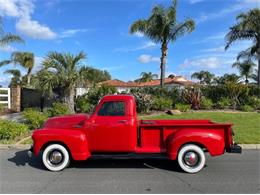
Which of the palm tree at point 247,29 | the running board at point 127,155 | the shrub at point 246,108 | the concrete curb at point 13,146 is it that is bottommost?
the concrete curb at point 13,146

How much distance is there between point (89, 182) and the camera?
6.54m

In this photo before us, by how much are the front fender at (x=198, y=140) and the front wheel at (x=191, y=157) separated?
0.11 metres

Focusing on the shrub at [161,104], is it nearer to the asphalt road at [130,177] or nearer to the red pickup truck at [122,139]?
the asphalt road at [130,177]

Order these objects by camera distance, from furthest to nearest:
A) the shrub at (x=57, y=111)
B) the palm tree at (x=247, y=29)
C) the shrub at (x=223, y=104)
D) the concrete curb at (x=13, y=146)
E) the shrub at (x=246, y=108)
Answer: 1. the palm tree at (x=247, y=29)
2. the shrub at (x=223, y=104)
3. the shrub at (x=246, y=108)
4. the shrub at (x=57, y=111)
5. the concrete curb at (x=13, y=146)

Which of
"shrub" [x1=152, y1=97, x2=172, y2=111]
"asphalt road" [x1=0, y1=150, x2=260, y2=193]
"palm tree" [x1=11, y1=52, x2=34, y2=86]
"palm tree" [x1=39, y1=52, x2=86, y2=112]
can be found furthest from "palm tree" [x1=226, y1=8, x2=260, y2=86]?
"palm tree" [x1=11, y1=52, x2=34, y2=86]

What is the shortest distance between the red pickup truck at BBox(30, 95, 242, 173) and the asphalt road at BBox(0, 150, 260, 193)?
1.15 ft

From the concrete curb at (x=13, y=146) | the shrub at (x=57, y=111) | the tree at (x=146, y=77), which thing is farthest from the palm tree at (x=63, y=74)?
the tree at (x=146, y=77)

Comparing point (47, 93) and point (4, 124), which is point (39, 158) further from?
point (47, 93)

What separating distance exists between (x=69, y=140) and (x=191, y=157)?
2574 mm

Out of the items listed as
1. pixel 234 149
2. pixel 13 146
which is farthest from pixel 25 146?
pixel 234 149

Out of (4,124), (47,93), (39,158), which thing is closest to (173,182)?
(39,158)

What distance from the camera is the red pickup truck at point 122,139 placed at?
732 cm

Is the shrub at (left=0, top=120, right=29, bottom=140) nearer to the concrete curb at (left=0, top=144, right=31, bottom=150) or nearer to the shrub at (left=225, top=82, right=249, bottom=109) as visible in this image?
the concrete curb at (left=0, top=144, right=31, bottom=150)

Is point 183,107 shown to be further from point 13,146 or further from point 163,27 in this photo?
point 13,146
